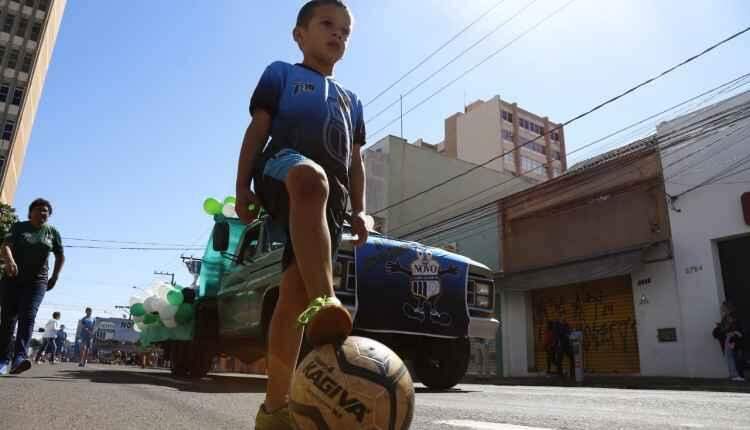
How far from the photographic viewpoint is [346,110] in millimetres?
2217

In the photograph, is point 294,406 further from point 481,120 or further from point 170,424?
point 481,120

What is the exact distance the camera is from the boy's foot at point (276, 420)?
1.68 m

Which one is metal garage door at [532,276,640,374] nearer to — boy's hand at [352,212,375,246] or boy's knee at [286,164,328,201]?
boy's hand at [352,212,375,246]

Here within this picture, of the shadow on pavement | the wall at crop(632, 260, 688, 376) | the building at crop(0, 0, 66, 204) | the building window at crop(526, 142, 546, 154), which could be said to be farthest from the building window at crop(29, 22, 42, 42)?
the building window at crop(526, 142, 546, 154)

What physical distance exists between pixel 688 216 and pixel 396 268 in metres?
11.1

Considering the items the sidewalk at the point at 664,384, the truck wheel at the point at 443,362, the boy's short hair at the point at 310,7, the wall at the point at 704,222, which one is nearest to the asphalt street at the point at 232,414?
the boy's short hair at the point at 310,7

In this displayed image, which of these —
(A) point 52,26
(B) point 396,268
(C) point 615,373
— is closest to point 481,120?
(A) point 52,26

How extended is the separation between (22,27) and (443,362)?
52913 mm

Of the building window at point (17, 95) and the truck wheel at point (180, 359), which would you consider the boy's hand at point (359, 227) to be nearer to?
the truck wheel at point (180, 359)

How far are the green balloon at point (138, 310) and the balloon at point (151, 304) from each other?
291 mm

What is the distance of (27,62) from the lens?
149 feet

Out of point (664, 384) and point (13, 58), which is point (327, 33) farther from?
point (13, 58)

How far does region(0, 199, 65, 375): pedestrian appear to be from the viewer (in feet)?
16.2

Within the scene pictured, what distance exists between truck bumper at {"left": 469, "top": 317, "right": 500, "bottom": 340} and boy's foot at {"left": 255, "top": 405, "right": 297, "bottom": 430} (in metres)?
3.61
